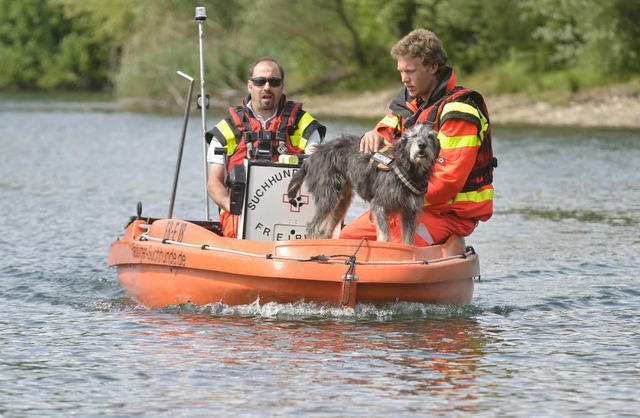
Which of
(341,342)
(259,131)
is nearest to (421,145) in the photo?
(341,342)

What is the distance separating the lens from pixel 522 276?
1109 centimetres

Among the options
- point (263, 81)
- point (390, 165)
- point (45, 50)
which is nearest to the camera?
point (390, 165)

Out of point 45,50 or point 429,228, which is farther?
point 45,50

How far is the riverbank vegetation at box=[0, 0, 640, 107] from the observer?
32.7 m

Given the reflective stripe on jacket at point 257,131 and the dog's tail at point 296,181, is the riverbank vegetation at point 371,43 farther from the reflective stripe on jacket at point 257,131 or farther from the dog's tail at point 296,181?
the dog's tail at point 296,181

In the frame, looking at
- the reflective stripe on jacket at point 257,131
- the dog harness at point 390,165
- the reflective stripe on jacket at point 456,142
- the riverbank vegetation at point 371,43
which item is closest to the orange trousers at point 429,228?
the reflective stripe on jacket at point 456,142

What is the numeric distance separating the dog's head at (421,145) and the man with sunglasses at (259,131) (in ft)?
4.07

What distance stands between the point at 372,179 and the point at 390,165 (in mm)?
185

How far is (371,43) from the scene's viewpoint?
4350 cm

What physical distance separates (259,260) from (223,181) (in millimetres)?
1176

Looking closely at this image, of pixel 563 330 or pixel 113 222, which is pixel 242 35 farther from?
pixel 563 330

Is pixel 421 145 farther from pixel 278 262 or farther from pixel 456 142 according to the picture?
pixel 278 262

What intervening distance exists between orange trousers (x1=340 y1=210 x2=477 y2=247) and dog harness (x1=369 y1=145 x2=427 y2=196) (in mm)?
472

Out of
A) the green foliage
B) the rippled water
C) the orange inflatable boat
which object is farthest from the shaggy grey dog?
the green foliage
